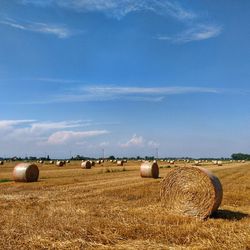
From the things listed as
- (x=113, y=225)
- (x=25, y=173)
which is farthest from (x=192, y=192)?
(x=25, y=173)

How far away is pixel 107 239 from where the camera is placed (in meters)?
9.73

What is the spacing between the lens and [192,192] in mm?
14242

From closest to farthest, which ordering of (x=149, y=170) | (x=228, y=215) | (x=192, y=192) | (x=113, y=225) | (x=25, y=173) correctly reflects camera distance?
(x=113, y=225) < (x=228, y=215) < (x=192, y=192) < (x=25, y=173) < (x=149, y=170)

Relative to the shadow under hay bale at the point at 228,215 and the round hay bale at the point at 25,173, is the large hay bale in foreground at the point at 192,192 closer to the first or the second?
the shadow under hay bale at the point at 228,215

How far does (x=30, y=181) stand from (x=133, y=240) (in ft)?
67.9

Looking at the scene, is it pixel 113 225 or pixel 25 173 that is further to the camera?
pixel 25 173

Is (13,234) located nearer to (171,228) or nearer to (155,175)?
(171,228)

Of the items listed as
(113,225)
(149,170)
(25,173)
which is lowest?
(113,225)

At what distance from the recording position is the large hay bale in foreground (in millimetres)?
13516

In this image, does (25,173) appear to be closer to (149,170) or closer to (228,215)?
(149,170)

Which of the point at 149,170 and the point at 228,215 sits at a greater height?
the point at 149,170

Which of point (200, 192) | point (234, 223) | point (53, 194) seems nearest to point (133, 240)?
point (234, 223)

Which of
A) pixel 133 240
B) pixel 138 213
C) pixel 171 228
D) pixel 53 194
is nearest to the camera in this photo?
pixel 133 240

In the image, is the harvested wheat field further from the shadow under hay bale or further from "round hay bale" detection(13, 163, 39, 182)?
"round hay bale" detection(13, 163, 39, 182)
